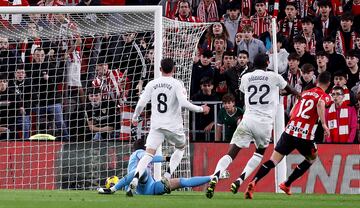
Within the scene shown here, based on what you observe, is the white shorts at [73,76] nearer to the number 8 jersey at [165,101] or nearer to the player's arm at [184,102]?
the number 8 jersey at [165,101]

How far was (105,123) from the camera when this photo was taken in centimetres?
2355

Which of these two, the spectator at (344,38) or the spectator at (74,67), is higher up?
the spectator at (344,38)

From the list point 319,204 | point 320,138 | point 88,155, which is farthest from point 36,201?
point 320,138

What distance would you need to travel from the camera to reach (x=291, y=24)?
2652cm

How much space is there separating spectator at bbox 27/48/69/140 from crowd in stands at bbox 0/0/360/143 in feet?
0.07

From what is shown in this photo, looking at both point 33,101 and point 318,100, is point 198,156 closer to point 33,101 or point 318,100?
point 33,101

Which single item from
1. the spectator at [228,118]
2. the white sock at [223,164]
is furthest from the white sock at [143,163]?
the spectator at [228,118]

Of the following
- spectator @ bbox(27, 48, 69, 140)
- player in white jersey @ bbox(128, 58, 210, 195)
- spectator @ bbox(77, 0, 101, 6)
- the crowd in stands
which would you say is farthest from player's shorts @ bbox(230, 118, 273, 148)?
spectator @ bbox(77, 0, 101, 6)

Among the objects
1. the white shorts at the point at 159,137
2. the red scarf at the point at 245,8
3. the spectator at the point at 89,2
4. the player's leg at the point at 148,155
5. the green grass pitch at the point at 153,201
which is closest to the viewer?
the green grass pitch at the point at 153,201

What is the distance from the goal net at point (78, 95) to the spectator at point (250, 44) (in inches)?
71.2

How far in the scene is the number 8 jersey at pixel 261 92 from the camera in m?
19.4

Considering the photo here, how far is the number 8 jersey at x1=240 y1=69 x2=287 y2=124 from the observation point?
19.4 m

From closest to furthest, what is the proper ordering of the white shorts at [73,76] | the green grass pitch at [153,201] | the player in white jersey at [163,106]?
the green grass pitch at [153,201] → the player in white jersey at [163,106] → the white shorts at [73,76]

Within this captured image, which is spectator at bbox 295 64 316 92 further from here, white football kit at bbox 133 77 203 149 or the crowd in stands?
white football kit at bbox 133 77 203 149
